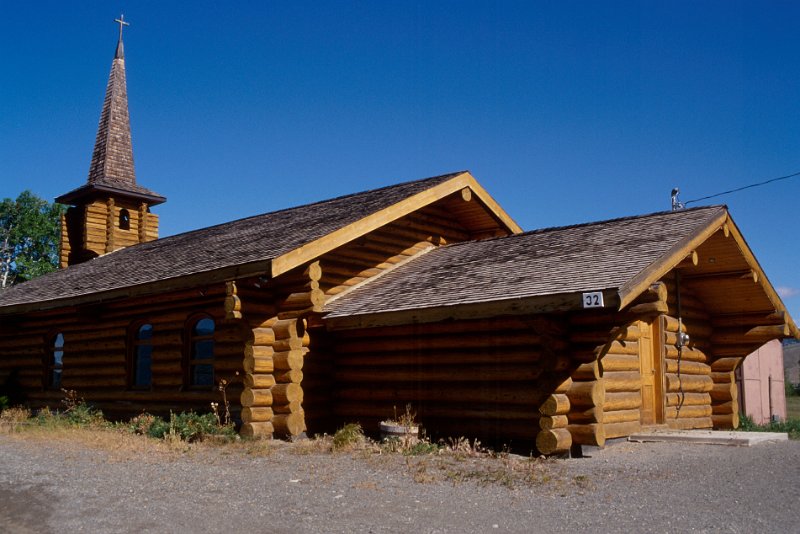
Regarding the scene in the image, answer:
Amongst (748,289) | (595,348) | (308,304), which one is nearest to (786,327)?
(748,289)

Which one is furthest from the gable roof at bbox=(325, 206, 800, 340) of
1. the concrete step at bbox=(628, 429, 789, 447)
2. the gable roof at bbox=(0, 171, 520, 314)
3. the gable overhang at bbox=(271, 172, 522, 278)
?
the concrete step at bbox=(628, 429, 789, 447)

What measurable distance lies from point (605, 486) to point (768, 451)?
4223mm

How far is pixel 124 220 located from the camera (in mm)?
25766

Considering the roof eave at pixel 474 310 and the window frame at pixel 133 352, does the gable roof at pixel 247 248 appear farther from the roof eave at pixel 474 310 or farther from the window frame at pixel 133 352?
the roof eave at pixel 474 310

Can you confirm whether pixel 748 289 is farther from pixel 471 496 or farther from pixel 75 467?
pixel 75 467

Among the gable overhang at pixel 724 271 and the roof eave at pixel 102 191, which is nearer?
the gable overhang at pixel 724 271

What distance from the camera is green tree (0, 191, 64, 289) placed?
5103cm

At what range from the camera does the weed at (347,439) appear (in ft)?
38.7

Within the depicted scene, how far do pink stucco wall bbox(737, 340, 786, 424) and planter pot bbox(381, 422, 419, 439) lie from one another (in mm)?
11269

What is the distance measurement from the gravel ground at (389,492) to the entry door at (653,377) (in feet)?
10.1

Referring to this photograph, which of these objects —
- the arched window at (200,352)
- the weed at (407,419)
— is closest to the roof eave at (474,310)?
the weed at (407,419)

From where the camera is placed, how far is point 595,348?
11000 millimetres

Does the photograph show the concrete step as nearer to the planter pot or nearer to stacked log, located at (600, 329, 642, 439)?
stacked log, located at (600, 329, 642, 439)

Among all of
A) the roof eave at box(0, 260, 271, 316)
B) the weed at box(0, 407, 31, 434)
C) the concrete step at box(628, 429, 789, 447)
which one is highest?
the roof eave at box(0, 260, 271, 316)
